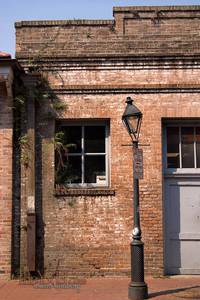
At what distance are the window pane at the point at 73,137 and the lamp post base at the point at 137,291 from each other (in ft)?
12.4

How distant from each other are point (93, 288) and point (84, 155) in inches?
124

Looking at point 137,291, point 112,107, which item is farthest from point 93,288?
point 112,107

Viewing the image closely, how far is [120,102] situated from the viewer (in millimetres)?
11656

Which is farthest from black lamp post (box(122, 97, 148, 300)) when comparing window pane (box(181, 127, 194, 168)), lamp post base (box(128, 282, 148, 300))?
window pane (box(181, 127, 194, 168))

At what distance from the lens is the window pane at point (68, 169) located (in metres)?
11.7

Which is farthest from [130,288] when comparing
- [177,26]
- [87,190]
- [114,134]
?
[177,26]

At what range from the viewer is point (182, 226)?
11.7 m

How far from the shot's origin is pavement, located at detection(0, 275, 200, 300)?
9512mm

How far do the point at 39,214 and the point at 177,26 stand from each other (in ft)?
17.7

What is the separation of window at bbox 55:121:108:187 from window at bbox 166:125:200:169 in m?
1.57

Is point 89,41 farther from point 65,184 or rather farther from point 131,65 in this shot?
point 65,184

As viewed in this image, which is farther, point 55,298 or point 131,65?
point 131,65

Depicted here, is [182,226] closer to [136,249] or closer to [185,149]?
[185,149]

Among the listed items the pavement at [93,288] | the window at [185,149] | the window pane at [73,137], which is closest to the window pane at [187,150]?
the window at [185,149]
